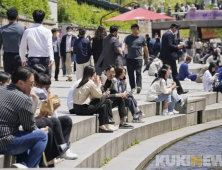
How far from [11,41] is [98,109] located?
6.47ft

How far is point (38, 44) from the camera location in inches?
528

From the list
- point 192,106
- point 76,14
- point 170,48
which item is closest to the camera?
point 192,106

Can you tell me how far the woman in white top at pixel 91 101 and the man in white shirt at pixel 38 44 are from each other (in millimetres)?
785

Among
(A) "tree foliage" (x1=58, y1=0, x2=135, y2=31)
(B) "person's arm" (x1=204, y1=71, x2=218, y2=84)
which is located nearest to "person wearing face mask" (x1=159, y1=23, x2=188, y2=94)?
(B) "person's arm" (x1=204, y1=71, x2=218, y2=84)

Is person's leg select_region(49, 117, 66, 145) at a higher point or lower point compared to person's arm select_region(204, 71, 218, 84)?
higher

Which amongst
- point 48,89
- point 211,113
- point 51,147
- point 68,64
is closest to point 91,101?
point 48,89

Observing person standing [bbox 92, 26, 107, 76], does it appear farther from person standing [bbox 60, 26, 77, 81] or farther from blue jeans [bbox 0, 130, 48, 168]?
blue jeans [bbox 0, 130, 48, 168]

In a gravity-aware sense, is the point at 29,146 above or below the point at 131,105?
above

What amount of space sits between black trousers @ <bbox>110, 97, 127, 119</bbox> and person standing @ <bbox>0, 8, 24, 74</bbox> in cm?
174

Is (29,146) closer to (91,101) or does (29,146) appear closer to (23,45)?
(91,101)

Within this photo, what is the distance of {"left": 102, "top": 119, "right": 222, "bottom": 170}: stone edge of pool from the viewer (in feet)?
39.1

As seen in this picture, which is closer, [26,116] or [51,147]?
[26,116]

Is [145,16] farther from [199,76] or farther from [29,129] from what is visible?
[29,129]

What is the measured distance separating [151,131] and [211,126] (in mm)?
3031
